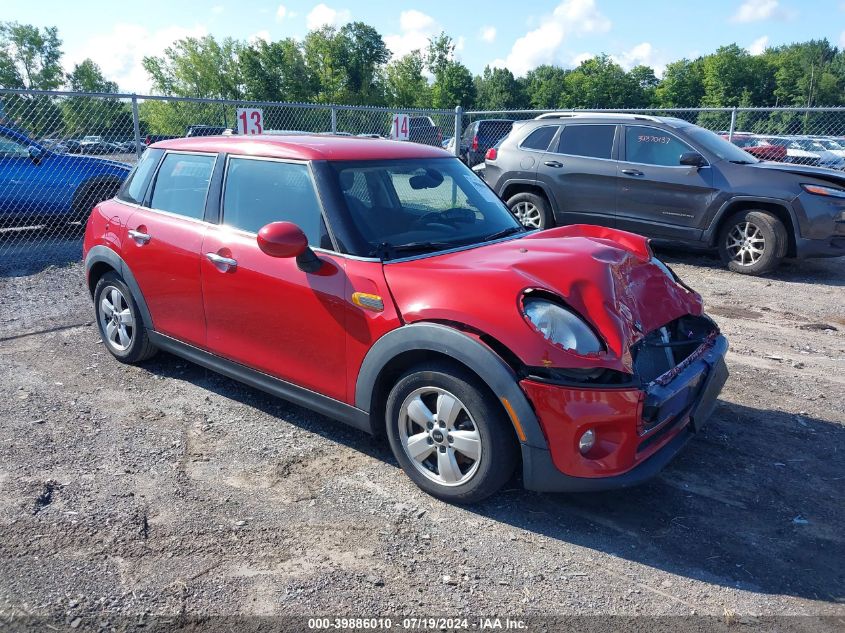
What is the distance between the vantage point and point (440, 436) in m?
3.23

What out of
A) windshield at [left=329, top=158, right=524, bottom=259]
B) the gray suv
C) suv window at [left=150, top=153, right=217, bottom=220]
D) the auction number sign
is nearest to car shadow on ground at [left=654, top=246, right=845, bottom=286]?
the gray suv

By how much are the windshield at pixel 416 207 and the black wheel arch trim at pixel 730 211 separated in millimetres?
4875

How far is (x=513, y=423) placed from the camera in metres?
2.98

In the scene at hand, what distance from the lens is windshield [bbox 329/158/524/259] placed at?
3662 mm

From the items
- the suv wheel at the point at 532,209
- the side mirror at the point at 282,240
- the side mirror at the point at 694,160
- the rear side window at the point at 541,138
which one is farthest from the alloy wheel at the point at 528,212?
the side mirror at the point at 282,240

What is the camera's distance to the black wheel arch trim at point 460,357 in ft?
9.55

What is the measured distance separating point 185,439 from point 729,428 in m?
3.33

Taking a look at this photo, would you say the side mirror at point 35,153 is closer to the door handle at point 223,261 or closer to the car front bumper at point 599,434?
the door handle at point 223,261

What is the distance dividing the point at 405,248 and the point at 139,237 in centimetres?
212

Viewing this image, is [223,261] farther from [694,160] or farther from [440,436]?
[694,160]

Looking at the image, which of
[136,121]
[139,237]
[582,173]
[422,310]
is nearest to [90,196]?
[136,121]

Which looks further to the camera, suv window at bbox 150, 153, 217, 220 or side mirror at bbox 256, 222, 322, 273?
suv window at bbox 150, 153, 217, 220

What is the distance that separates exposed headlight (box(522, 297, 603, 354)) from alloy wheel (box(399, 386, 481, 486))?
52 cm

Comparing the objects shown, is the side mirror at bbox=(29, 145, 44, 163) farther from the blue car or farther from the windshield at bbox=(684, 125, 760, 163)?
the windshield at bbox=(684, 125, 760, 163)
